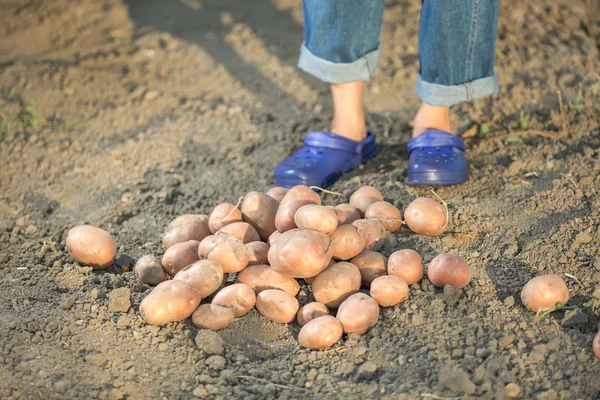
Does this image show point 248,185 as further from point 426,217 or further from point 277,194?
point 426,217

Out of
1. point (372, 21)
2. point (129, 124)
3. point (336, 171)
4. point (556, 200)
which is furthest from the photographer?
point (129, 124)

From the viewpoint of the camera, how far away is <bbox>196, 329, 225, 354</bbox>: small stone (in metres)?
1.98

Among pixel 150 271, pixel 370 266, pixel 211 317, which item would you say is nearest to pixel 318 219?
pixel 370 266

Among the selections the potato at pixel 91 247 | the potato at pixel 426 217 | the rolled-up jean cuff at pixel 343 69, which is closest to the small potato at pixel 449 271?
the potato at pixel 426 217

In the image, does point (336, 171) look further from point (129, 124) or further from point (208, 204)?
point (129, 124)

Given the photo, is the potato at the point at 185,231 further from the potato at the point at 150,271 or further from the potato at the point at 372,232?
the potato at the point at 372,232

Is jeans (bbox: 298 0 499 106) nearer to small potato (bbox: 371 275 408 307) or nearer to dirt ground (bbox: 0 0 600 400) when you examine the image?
dirt ground (bbox: 0 0 600 400)

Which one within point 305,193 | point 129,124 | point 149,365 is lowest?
point 129,124

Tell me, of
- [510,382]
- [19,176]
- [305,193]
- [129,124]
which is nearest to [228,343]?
[305,193]

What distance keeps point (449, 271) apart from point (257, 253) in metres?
0.59

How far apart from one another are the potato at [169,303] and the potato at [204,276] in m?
0.04

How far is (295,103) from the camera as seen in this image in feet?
11.8

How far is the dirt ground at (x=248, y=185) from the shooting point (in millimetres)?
1897

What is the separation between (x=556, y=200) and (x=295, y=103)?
4.97 ft
